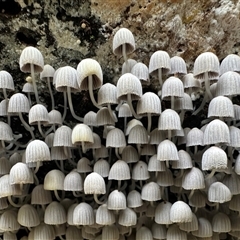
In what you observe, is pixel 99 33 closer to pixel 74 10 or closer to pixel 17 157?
pixel 74 10

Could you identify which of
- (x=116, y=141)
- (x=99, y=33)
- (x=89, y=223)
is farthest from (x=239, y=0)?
(x=89, y=223)

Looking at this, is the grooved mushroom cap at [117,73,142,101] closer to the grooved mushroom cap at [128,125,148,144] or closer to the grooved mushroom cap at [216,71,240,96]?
the grooved mushroom cap at [128,125,148,144]

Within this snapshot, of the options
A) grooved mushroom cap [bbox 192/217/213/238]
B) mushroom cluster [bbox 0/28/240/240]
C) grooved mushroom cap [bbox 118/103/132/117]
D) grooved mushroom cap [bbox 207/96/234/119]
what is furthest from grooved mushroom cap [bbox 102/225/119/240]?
grooved mushroom cap [bbox 207/96/234/119]

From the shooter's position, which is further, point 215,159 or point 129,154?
point 129,154

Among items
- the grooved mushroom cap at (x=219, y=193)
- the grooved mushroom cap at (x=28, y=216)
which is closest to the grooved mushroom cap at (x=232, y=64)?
the grooved mushroom cap at (x=219, y=193)

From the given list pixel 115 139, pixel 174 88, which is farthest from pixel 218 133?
pixel 115 139

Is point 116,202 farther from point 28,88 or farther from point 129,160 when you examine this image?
point 28,88
